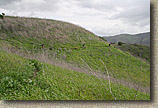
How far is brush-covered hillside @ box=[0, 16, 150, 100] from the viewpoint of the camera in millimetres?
1610

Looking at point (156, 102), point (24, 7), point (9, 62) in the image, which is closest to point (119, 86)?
point (156, 102)

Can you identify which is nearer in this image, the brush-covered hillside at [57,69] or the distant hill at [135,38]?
the brush-covered hillside at [57,69]

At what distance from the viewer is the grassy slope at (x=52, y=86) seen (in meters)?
1.57

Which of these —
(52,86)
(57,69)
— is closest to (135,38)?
(57,69)

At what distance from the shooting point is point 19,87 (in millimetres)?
1637

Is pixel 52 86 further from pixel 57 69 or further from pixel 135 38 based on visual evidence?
pixel 135 38

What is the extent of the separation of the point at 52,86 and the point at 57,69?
410 mm

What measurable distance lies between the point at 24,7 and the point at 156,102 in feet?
7.84

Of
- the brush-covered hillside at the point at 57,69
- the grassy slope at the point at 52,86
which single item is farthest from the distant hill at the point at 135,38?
the grassy slope at the point at 52,86

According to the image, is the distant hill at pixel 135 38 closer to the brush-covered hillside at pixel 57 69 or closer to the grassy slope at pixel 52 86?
the brush-covered hillside at pixel 57 69

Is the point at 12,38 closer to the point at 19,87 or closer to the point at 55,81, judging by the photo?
the point at 19,87

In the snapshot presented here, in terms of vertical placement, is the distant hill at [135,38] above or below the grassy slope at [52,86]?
above

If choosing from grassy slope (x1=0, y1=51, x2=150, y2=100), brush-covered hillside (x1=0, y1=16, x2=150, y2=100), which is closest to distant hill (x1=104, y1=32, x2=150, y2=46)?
brush-covered hillside (x1=0, y1=16, x2=150, y2=100)

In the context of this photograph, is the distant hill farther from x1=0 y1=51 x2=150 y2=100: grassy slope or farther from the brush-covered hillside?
x1=0 y1=51 x2=150 y2=100: grassy slope
